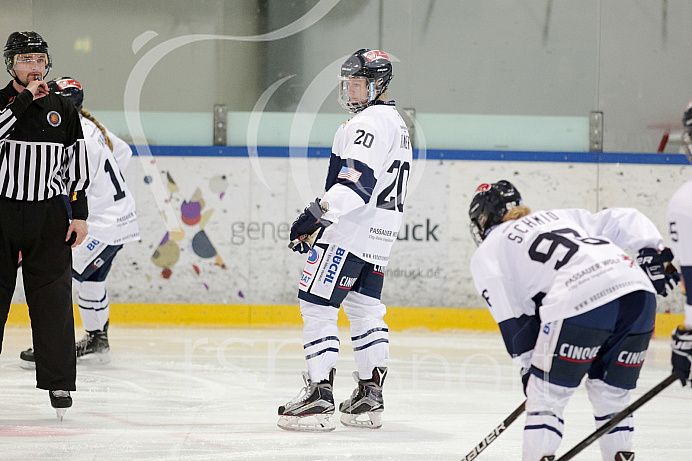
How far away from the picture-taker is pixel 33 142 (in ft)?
10.3

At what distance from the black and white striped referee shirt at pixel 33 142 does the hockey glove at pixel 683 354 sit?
89.2 inches

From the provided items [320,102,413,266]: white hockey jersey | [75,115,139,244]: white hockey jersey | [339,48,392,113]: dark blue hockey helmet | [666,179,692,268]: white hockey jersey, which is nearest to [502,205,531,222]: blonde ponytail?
[666,179,692,268]: white hockey jersey

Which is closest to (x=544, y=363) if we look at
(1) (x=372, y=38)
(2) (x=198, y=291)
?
(2) (x=198, y=291)

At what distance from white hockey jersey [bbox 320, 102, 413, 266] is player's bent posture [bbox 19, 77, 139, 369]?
1.91m

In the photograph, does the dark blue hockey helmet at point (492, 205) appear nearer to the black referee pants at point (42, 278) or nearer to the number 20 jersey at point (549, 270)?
the number 20 jersey at point (549, 270)

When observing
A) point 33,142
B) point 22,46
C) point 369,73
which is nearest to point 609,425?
point 369,73

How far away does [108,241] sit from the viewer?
4.79 metres

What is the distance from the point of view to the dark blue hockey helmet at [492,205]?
2.50 m

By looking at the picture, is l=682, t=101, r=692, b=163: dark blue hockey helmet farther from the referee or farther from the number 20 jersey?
the referee

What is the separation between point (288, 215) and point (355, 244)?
134 inches

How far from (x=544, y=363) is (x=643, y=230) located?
0.73 m

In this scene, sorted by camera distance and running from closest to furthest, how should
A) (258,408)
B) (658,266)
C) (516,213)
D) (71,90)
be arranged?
(516,213), (658,266), (258,408), (71,90)

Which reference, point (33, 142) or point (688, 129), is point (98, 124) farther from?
point (688, 129)

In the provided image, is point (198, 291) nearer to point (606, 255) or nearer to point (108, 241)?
point (108, 241)
